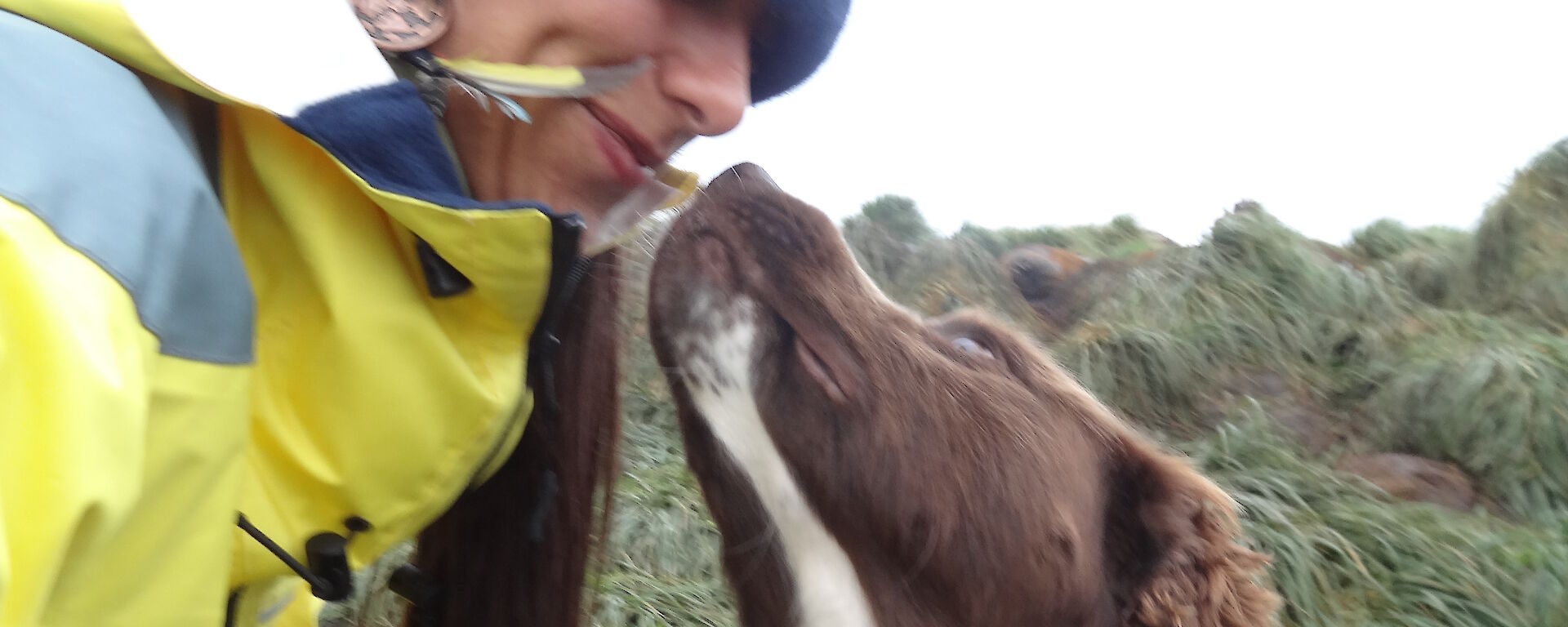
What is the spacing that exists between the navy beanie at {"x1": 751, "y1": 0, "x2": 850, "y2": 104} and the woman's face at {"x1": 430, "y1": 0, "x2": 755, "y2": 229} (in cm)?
5

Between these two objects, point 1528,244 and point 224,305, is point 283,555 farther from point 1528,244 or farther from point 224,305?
point 1528,244

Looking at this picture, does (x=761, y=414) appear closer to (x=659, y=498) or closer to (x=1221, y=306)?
(x=659, y=498)

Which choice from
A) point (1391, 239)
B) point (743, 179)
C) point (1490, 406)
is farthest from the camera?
point (1391, 239)

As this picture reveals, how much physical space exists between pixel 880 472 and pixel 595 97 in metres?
0.92

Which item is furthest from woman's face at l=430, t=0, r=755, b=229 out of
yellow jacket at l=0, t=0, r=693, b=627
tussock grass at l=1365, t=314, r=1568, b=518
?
tussock grass at l=1365, t=314, r=1568, b=518

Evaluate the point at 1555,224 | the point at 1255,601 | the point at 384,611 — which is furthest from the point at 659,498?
the point at 1555,224

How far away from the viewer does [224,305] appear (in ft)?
3.07

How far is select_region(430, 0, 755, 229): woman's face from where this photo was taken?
1246mm

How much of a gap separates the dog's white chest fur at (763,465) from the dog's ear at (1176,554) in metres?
0.56

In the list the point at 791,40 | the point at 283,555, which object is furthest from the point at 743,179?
the point at 283,555

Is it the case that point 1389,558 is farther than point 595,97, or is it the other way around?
point 1389,558

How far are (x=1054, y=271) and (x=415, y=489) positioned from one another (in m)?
7.21

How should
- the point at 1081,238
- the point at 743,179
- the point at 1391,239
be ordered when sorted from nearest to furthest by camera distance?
the point at 743,179, the point at 1391,239, the point at 1081,238

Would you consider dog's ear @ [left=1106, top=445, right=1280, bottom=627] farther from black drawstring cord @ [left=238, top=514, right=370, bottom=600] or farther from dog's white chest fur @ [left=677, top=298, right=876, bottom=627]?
black drawstring cord @ [left=238, top=514, right=370, bottom=600]
